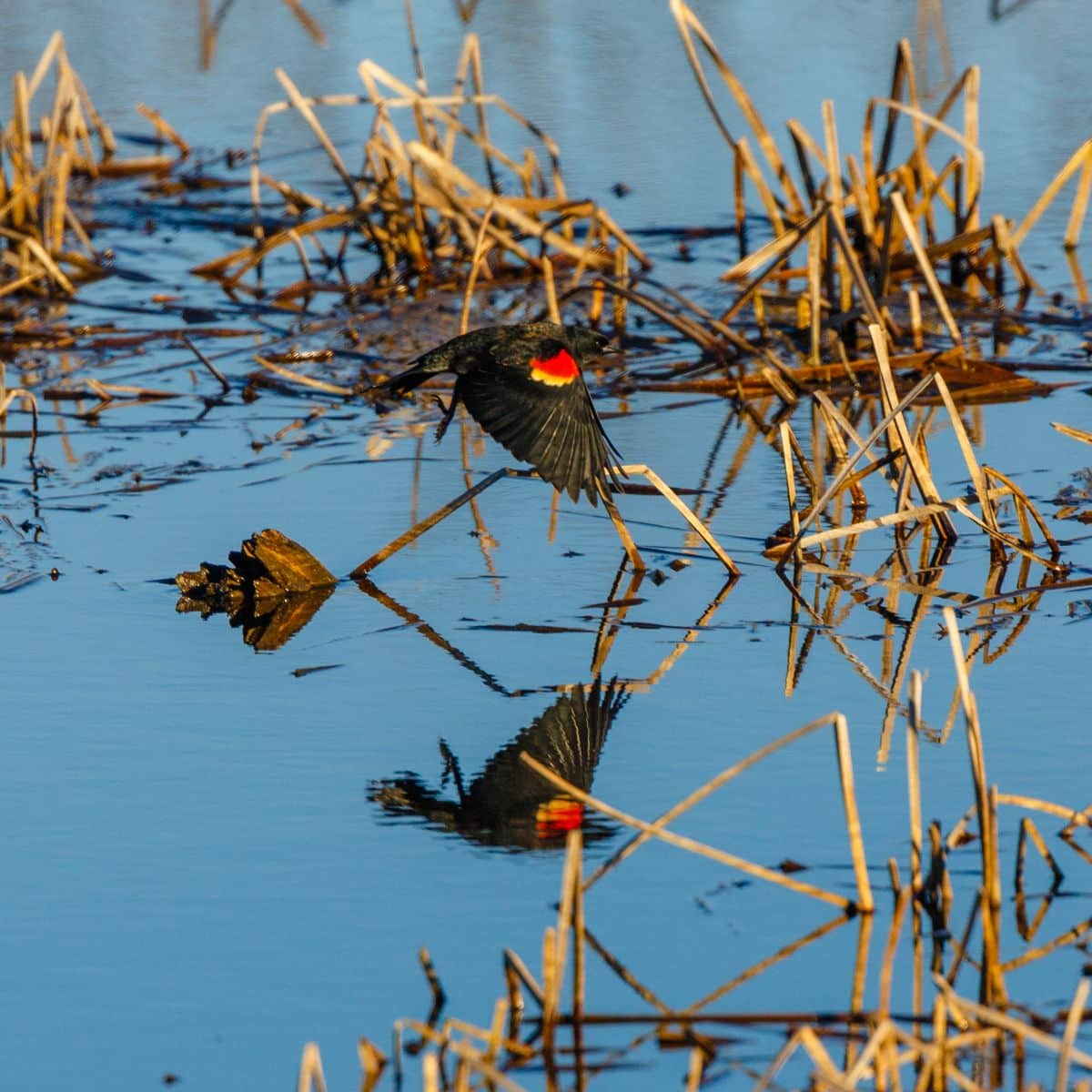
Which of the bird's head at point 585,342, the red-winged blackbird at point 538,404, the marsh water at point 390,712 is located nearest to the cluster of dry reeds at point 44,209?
the marsh water at point 390,712

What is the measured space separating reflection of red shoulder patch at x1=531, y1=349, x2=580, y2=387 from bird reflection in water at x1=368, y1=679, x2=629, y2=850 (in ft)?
2.95

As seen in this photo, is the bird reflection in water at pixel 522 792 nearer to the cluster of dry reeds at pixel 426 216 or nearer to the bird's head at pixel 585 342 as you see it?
the bird's head at pixel 585 342

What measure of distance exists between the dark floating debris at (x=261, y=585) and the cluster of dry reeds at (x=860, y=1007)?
5.39 ft

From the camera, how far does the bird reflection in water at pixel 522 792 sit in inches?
132

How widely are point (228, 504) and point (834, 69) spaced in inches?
267

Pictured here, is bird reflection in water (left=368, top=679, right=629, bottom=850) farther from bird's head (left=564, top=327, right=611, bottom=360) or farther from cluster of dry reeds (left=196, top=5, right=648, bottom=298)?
cluster of dry reeds (left=196, top=5, right=648, bottom=298)

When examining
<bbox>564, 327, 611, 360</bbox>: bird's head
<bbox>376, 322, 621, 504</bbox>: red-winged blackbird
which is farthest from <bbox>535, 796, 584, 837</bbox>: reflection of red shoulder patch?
<bbox>564, 327, 611, 360</bbox>: bird's head

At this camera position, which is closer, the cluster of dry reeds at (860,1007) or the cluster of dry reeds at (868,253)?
the cluster of dry reeds at (860,1007)

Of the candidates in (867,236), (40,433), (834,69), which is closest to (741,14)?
(834,69)

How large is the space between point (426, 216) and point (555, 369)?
3791mm

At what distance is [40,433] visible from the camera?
20.1 feet

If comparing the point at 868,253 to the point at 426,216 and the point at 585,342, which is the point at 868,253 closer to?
the point at 426,216

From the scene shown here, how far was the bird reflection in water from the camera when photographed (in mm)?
3348

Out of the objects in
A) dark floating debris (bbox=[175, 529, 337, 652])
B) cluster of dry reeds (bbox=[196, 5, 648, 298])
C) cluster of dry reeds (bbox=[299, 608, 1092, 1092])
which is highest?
cluster of dry reeds (bbox=[196, 5, 648, 298])
